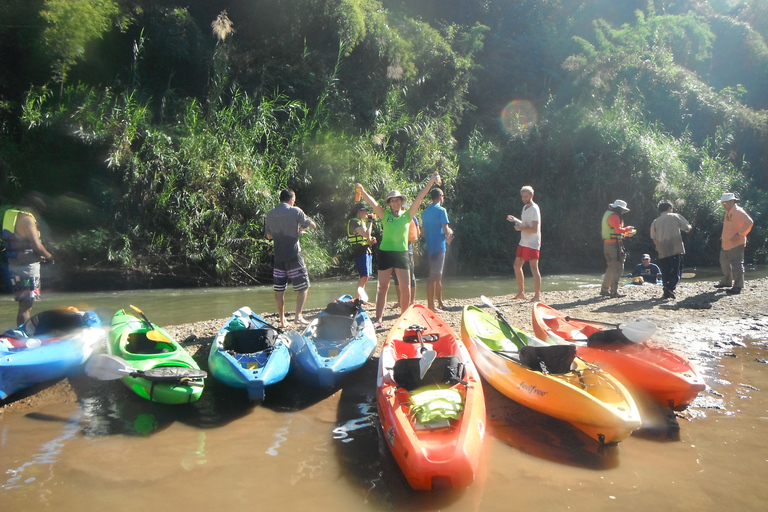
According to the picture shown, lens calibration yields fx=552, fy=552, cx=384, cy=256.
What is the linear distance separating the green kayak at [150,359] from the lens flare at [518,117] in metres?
17.0

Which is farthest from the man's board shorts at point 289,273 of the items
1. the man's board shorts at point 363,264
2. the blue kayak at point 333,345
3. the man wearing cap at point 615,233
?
the man wearing cap at point 615,233

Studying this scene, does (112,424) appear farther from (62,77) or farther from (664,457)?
(62,77)

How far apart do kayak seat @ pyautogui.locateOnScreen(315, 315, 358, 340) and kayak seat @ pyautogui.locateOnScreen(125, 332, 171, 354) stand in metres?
1.46

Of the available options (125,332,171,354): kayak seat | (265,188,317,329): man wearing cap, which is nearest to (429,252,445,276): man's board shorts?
(265,188,317,329): man wearing cap

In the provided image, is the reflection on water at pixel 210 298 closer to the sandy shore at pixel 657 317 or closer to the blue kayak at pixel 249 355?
the sandy shore at pixel 657 317

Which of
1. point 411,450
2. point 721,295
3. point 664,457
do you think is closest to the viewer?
point 411,450

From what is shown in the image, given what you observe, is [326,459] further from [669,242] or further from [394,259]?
[669,242]

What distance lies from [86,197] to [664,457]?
12628mm

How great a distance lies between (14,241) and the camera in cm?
560

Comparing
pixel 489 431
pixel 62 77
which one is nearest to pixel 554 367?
pixel 489 431

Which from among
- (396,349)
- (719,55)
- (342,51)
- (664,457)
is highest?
(719,55)

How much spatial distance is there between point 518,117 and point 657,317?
15626 mm

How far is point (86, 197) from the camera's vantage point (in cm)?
1250

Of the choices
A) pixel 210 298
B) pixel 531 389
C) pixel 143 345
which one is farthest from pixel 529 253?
pixel 210 298
